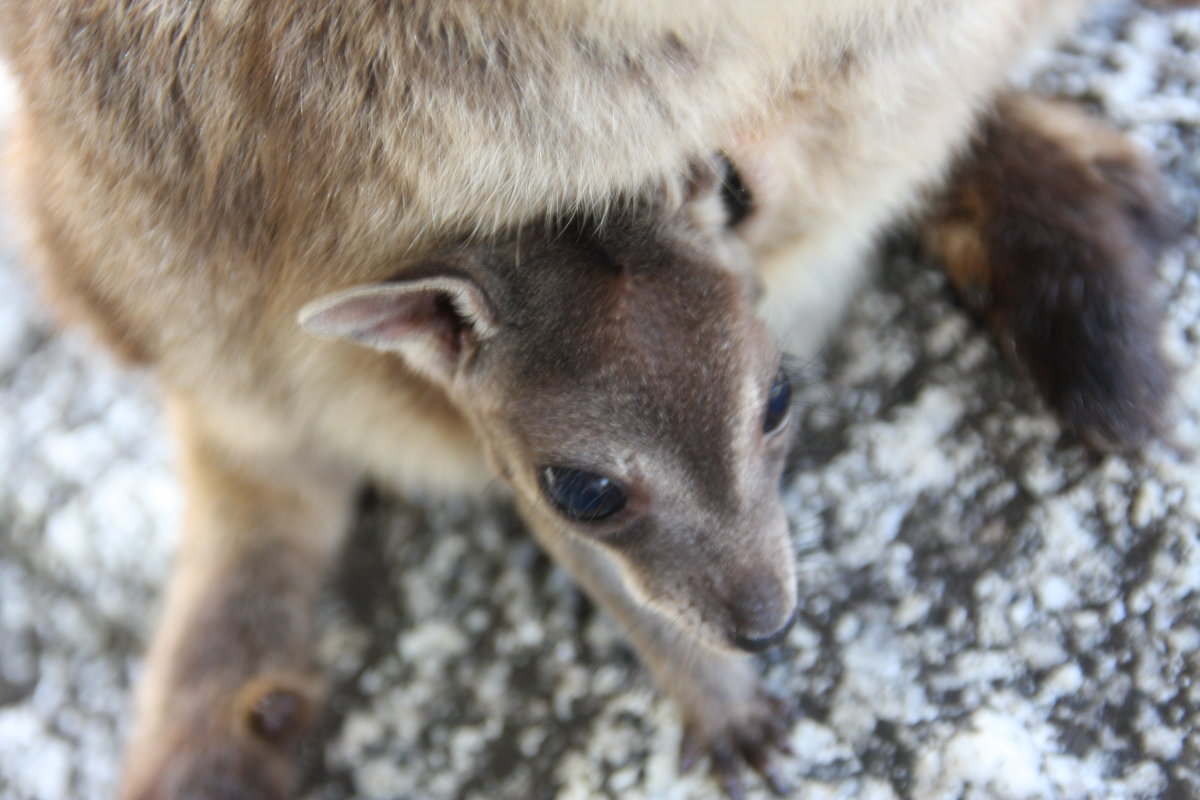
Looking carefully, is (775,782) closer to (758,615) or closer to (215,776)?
(758,615)

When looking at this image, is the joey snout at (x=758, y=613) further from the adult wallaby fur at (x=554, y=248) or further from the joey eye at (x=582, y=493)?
the joey eye at (x=582, y=493)

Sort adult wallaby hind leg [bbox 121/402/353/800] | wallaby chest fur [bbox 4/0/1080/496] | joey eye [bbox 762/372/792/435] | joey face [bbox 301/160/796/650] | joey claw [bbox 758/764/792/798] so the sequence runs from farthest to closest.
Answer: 1. adult wallaby hind leg [bbox 121/402/353/800]
2. joey claw [bbox 758/764/792/798]
3. joey eye [bbox 762/372/792/435]
4. joey face [bbox 301/160/796/650]
5. wallaby chest fur [bbox 4/0/1080/496]

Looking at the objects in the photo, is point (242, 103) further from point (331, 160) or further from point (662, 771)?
point (662, 771)

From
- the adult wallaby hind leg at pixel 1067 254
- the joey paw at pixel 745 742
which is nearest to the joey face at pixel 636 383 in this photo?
the joey paw at pixel 745 742

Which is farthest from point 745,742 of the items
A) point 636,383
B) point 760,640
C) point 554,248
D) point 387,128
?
point 387,128

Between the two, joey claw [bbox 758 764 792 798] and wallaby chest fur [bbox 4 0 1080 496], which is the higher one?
wallaby chest fur [bbox 4 0 1080 496]

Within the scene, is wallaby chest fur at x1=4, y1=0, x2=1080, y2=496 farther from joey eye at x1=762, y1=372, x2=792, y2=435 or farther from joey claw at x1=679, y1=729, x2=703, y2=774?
joey claw at x1=679, y1=729, x2=703, y2=774

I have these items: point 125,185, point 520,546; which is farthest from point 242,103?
point 520,546

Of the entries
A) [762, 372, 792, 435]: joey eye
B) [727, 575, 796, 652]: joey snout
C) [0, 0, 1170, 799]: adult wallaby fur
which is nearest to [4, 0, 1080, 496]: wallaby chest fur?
[0, 0, 1170, 799]: adult wallaby fur
